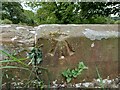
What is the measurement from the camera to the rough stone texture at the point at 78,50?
3.78 ft

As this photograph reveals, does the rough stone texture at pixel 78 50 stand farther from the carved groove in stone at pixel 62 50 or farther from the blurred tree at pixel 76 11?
the blurred tree at pixel 76 11

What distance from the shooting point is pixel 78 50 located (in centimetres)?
116

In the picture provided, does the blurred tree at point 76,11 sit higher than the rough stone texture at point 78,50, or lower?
higher

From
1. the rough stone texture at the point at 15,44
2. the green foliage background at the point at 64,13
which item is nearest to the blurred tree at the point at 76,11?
the green foliage background at the point at 64,13

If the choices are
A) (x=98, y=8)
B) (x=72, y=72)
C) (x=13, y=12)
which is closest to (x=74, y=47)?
(x=72, y=72)

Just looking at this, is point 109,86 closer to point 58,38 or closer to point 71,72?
point 71,72

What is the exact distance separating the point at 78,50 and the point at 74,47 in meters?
0.03

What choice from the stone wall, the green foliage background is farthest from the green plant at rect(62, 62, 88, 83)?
the green foliage background

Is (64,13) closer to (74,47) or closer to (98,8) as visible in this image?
(98,8)

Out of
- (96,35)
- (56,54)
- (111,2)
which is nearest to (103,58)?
(96,35)

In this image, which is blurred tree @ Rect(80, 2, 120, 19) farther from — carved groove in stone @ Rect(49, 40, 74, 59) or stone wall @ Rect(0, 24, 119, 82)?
carved groove in stone @ Rect(49, 40, 74, 59)

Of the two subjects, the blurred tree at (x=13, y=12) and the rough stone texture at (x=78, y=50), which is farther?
the blurred tree at (x=13, y=12)

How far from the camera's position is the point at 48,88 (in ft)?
3.72

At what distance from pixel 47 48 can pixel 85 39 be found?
0.66 feet
